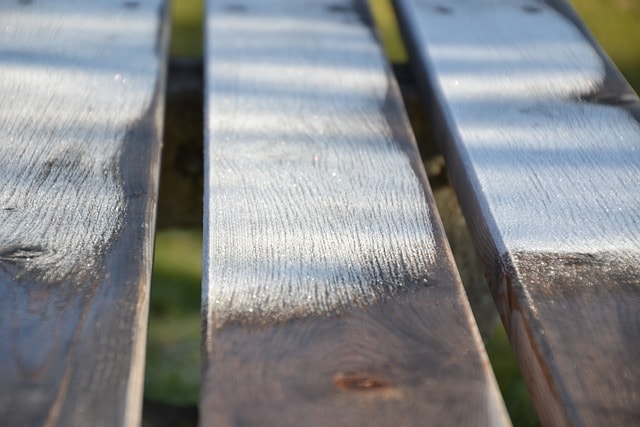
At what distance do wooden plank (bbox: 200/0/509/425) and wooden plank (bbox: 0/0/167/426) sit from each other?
0.30ft

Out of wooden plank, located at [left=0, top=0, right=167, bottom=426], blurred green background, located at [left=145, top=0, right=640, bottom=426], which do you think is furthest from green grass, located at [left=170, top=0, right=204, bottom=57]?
wooden plank, located at [left=0, top=0, right=167, bottom=426]

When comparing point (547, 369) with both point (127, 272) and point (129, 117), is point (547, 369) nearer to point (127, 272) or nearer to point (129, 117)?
point (127, 272)

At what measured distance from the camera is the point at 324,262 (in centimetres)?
103

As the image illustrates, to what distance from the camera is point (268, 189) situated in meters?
1.16

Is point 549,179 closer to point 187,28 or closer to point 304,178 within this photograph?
point 304,178

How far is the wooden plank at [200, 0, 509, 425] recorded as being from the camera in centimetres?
85

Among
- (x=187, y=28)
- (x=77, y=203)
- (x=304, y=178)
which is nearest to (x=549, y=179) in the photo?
(x=304, y=178)

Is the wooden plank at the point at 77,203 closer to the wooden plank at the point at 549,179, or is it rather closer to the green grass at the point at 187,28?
the wooden plank at the point at 549,179

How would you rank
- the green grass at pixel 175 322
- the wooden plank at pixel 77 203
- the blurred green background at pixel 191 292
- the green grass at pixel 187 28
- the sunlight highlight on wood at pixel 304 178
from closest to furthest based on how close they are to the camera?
the wooden plank at pixel 77 203 → the sunlight highlight on wood at pixel 304 178 → the blurred green background at pixel 191 292 → the green grass at pixel 175 322 → the green grass at pixel 187 28

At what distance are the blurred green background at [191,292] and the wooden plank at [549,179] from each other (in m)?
0.67

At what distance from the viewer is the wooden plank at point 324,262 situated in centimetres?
85

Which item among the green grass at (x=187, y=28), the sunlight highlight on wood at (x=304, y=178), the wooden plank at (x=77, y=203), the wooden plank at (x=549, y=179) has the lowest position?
the green grass at (x=187, y=28)

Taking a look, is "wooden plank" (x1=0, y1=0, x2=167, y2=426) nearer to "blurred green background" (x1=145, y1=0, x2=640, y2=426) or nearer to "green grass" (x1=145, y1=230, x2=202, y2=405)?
"blurred green background" (x1=145, y1=0, x2=640, y2=426)

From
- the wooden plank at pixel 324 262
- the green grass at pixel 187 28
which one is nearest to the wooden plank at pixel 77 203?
the wooden plank at pixel 324 262
